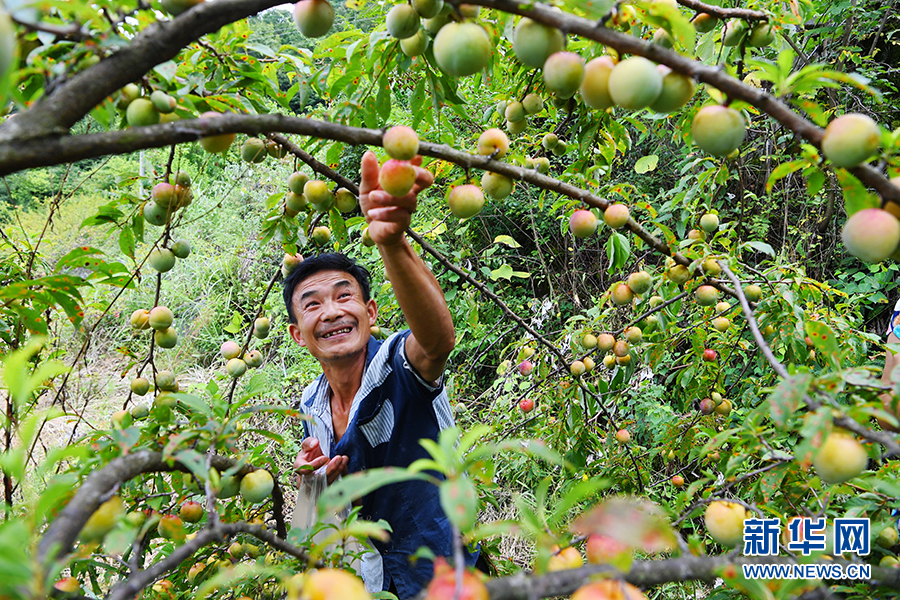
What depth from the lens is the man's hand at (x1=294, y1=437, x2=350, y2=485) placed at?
4.74 feet

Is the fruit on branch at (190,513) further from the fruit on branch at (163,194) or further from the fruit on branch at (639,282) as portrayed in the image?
the fruit on branch at (639,282)

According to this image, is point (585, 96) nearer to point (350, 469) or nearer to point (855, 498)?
point (855, 498)

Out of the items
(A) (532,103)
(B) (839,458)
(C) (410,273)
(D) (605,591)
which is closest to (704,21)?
(A) (532,103)

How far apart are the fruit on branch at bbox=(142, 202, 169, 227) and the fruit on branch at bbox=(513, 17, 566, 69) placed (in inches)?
34.2

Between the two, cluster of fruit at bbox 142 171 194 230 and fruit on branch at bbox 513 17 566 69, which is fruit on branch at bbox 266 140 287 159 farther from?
fruit on branch at bbox 513 17 566 69

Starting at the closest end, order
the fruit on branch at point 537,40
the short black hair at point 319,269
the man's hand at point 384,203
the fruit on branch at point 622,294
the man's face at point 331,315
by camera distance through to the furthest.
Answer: the fruit on branch at point 537,40 → the man's hand at point 384,203 → the fruit on branch at point 622,294 → the man's face at point 331,315 → the short black hair at point 319,269

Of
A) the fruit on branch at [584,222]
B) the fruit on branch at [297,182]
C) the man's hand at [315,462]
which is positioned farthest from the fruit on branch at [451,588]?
the fruit on branch at [297,182]

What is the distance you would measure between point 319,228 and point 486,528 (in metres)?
1.30

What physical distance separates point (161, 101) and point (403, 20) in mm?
408

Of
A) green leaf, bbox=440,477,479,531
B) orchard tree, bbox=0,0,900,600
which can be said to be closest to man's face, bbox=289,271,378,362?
orchard tree, bbox=0,0,900,600

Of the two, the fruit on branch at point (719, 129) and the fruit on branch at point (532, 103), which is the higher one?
the fruit on branch at point (532, 103)

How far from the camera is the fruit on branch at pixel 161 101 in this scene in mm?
854

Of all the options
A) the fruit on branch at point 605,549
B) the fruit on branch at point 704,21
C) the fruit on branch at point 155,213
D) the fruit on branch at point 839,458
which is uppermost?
the fruit on branch at point 704,21

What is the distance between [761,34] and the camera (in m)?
1.23
